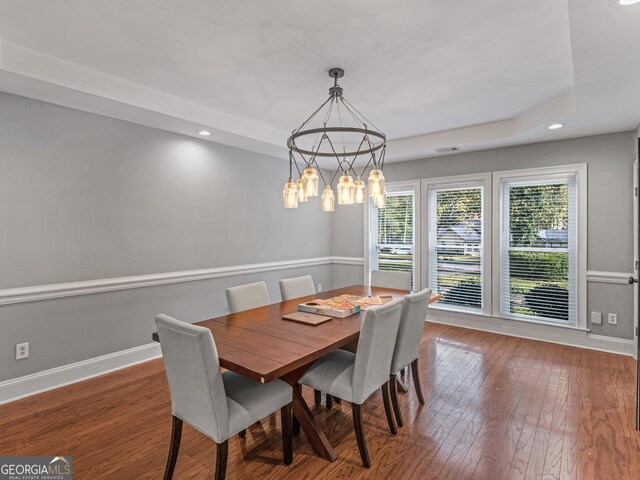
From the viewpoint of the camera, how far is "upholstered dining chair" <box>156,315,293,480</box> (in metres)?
1.58

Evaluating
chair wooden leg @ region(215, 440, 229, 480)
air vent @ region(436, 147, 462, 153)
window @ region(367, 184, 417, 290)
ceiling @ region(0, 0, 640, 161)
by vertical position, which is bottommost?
chair wooden leg @ region(215, 440, 229, 480)

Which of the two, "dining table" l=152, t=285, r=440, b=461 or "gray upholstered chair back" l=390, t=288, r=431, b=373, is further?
"gray upholstered chair back" l=390, t=288, r=431, b=373

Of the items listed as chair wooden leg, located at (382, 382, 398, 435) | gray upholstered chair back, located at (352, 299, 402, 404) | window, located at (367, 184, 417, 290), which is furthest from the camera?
window, located at (367, 184, 417, 290)

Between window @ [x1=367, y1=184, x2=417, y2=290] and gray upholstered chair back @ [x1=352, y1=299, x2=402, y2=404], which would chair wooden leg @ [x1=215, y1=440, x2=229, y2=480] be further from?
window @ [x1=367, y1=184, x2=417, y2=290]

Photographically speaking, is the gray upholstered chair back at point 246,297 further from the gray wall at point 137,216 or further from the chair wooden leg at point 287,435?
the gray wall at point 137,216

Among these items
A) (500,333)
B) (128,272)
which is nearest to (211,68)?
(128,272)

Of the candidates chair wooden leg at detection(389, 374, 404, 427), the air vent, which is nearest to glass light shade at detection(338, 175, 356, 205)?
chair wooden leg at detection(389, 374, 404, 427)

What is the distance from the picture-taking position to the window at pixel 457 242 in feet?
15.3

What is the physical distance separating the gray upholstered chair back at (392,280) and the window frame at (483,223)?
1448mm

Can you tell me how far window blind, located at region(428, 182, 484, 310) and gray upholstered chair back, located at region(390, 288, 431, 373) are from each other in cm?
255

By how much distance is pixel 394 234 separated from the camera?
5.43m

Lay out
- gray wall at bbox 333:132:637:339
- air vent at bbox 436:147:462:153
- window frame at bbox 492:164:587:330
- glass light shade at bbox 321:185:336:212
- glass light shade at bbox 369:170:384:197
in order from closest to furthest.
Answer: glass light shade at bbox 369:170:384:197 → glass light shade at bbox 321:185:336:212 → gray wall at bbox 333:132:637:339 → window frame at bbox 492:164:587:330 → air vent at bbox 436:147:462:153

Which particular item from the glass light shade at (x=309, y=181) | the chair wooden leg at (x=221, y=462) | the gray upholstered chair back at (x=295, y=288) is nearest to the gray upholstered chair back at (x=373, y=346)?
the chair wooden leg at (x=221, y=462)

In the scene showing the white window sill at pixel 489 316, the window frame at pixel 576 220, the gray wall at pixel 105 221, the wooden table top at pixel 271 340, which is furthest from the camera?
the white window sill at pixel 489 316
